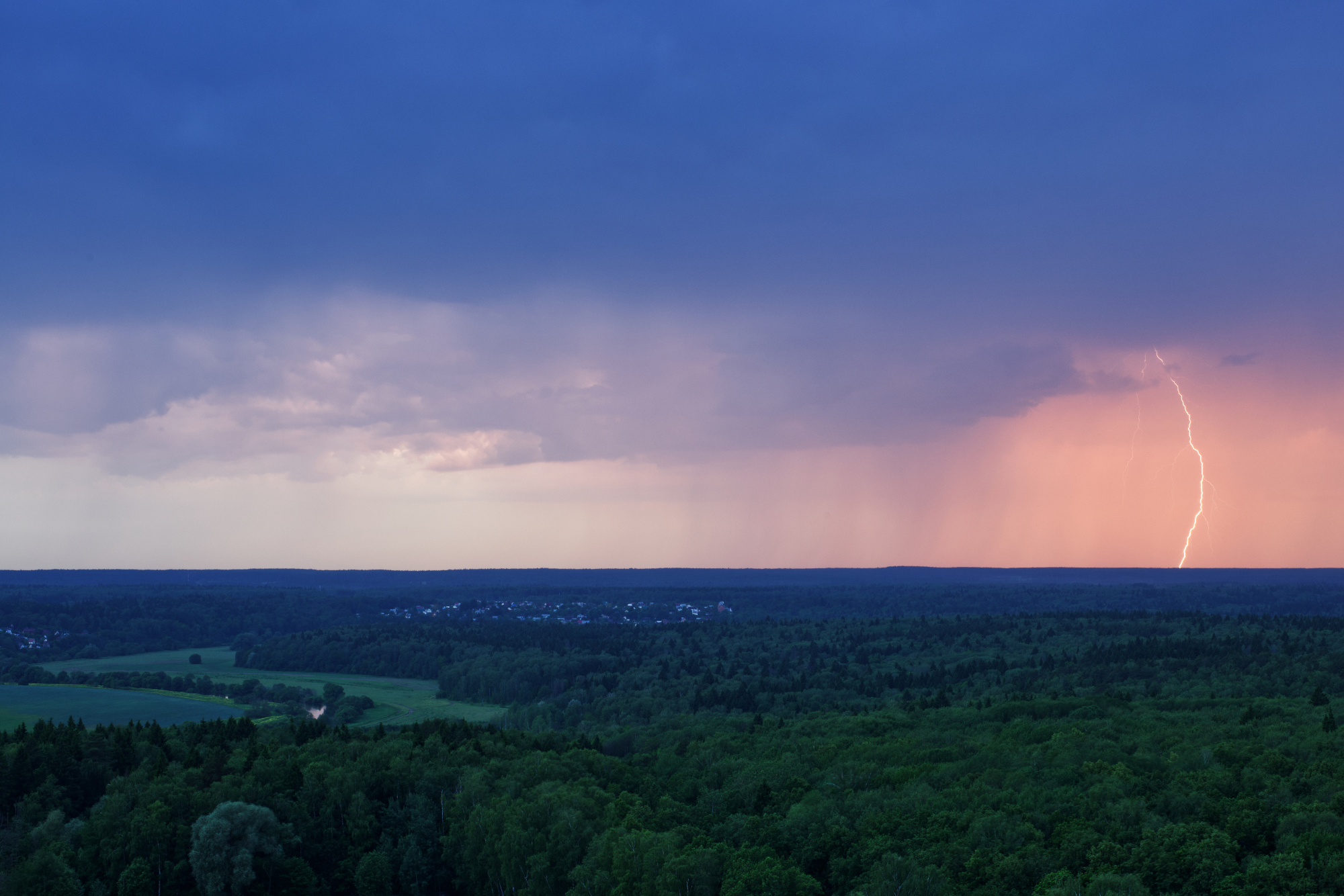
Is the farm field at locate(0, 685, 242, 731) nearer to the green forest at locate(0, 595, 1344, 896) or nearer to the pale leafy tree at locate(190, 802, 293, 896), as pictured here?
the green forest at locate(0, 595, 1344, 896)

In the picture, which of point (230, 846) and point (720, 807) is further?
point (720, 807)

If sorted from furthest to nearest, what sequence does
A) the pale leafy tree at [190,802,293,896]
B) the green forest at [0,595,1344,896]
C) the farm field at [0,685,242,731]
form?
the farm field at [0,685,242,731], the pale leafy tree at [190,802,293,896], the green forest at [0,595,1344,896]

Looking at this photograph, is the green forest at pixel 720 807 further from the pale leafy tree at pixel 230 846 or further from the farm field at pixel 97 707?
the farm field at pixel 97 707

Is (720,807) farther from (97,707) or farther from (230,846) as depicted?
(97,707)

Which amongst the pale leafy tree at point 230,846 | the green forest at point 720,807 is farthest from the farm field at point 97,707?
the pale leafy tree at point 230,846

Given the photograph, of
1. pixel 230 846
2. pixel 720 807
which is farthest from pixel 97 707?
pixel 720 807

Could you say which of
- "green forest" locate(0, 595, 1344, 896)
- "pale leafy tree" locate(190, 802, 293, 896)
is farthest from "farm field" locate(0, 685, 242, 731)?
"pale leafy tree" locate(190, 802, 293, 896)
